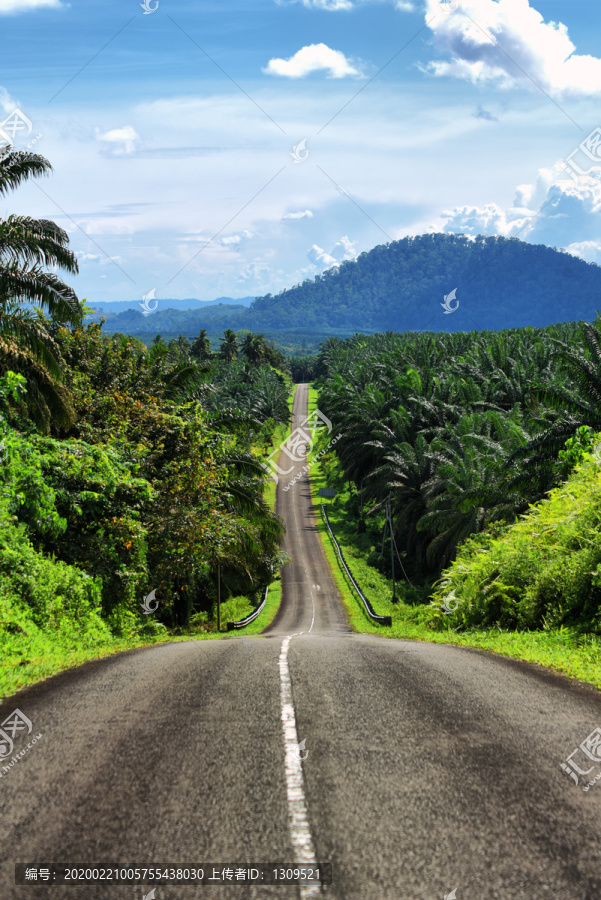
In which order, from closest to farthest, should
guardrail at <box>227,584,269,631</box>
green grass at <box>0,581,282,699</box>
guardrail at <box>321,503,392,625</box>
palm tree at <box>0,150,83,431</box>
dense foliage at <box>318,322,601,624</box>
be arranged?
green grass at <box>0,581,282,699</box> → palm tree at <box>0,150,83,431</box> → dense foliage at <box>318,322,601,624</box> → guardrail at <box>227,584,269,631</box> → guardrail at <box>321,503,392,625</box>

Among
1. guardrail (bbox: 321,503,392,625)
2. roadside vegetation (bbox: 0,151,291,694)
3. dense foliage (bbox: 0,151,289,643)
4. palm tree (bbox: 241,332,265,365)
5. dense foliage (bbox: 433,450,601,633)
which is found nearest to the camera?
dense foliage (bbox: 433,450,601,633)

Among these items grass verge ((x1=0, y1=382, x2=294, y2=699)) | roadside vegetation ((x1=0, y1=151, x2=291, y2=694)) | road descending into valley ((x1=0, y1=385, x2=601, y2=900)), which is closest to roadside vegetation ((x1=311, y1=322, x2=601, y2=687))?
road descending into valley ((x1=0, y1=385, x2=601, y2=900))

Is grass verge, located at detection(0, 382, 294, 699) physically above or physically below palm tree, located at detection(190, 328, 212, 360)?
below

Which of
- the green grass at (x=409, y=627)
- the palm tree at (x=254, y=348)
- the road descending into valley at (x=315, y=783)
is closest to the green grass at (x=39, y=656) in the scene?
the road descending into valley at (x=315, y=783)

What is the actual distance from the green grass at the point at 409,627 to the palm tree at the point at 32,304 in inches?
442

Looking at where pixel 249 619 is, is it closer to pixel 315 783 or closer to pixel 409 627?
pixel 409 627

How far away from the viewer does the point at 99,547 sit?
12992mm

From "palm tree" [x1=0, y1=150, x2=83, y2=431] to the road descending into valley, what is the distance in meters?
10.5

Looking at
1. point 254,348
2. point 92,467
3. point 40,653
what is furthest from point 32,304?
point 254,348

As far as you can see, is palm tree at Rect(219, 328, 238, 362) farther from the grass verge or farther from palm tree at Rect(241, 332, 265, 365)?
the grass verge

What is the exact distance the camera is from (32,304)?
15.7 m

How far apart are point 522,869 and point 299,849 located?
116cm

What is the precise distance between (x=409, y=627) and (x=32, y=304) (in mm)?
15666

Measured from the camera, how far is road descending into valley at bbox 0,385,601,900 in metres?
2.98
